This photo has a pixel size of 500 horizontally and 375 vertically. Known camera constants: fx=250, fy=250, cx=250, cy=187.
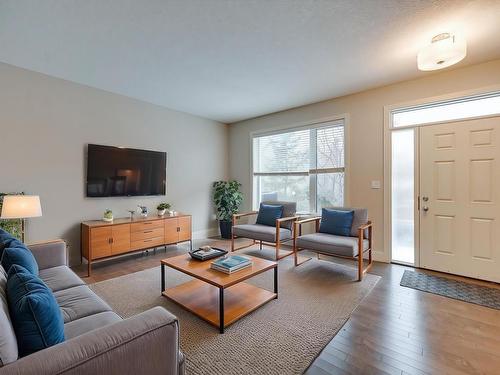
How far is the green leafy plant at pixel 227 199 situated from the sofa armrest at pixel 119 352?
3.95 metres

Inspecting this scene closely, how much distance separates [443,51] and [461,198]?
1790 millimetres

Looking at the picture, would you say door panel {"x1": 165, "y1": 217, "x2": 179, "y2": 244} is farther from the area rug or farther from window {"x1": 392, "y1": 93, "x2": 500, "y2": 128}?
window {"x1": 392, "y1": 93, "x2": 500, "y2": 128}

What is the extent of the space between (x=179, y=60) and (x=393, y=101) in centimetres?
287

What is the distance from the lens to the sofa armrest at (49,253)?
2176 millimetres

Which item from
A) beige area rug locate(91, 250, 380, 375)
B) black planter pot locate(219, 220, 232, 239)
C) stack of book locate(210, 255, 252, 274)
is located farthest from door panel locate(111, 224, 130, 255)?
black planter pot locate(219, 220, 232, 239)

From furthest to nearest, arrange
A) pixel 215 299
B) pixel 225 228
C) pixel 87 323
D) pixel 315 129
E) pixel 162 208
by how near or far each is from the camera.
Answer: pixel 225 228, pixel 315 129, pixel 162 208, pixel 215 299, pixel 87 323

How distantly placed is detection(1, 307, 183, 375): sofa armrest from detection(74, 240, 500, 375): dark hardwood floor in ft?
3.26

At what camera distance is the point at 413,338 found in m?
1.84

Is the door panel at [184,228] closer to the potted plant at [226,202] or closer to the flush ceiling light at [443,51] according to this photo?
the potted plant at [226,202]

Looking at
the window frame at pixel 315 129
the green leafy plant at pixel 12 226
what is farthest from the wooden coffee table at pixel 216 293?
the window frame at pixel 315 129

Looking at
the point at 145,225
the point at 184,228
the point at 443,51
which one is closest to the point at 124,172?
the point at 145,225

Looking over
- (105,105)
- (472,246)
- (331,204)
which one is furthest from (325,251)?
(105,105)

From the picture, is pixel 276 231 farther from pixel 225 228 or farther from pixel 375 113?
pixel 375 113

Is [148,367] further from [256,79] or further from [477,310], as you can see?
[256,79]
